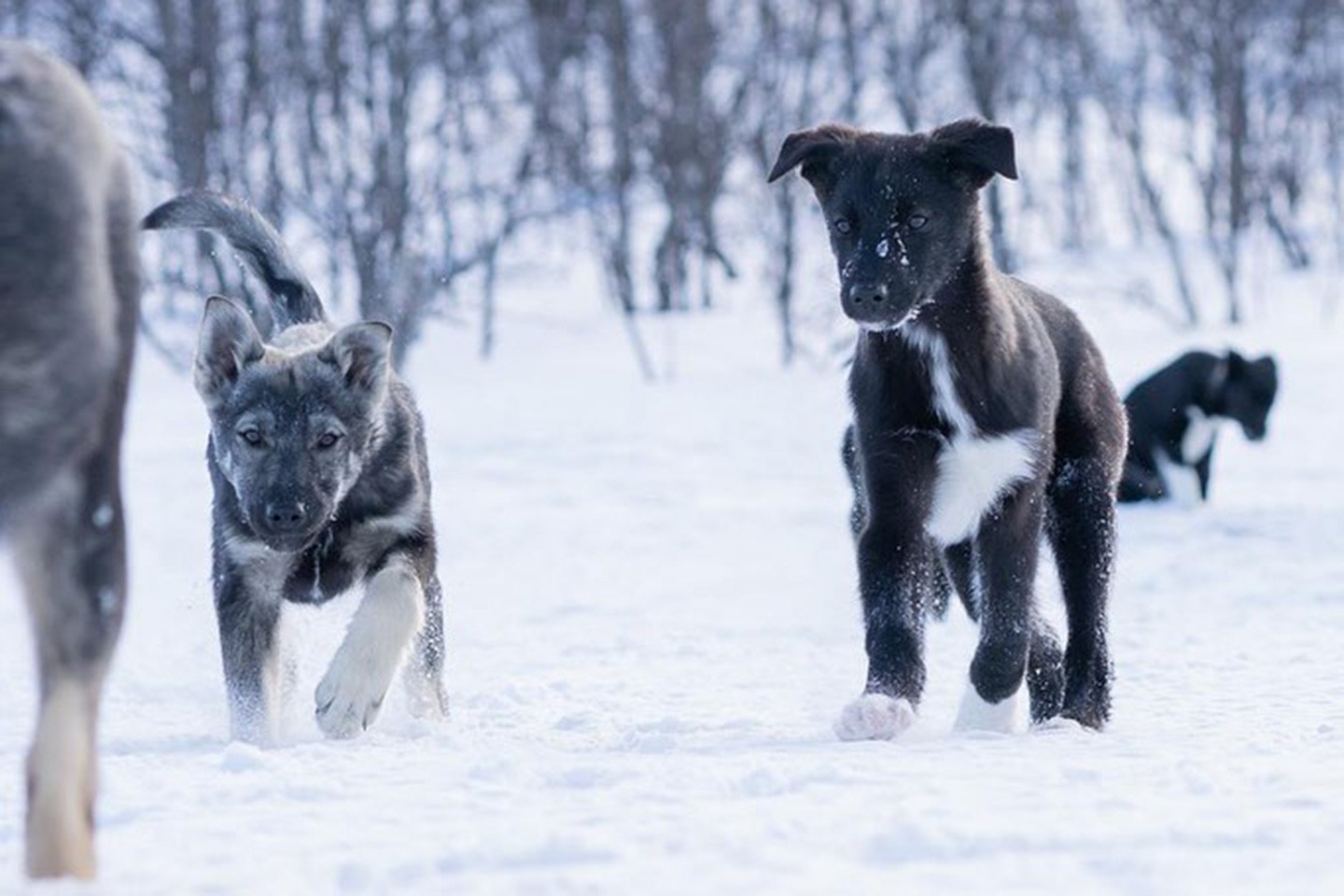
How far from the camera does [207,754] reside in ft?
16.5

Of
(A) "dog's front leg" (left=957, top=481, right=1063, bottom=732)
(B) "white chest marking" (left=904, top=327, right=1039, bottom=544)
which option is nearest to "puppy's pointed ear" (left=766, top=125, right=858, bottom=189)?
(B) "white chest marking" (left=904, top=327, right=1039, bottom=544)

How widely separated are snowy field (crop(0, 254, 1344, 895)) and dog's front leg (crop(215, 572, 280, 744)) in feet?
0.64

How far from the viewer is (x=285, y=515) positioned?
18.3ft

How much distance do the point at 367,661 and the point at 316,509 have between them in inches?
17.7

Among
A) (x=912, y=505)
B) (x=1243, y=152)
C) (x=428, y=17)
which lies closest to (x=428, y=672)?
(x=912, y=505)

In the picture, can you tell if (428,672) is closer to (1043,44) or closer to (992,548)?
(992,548)

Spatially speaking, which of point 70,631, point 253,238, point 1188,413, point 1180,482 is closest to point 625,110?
point 1188,413

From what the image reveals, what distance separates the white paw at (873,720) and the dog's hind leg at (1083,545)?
2.94 ft

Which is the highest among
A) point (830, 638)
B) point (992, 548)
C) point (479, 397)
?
point (992, 548)

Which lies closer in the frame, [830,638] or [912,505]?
[912,505]

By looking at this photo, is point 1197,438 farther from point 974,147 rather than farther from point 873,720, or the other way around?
point 873,720

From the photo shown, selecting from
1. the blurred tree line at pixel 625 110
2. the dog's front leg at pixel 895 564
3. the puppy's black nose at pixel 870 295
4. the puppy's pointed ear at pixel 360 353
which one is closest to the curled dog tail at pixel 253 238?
the puppy's pointed ear at pixel 360 353

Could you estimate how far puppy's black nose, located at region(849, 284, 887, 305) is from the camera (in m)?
5.51

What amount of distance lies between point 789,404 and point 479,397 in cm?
413
